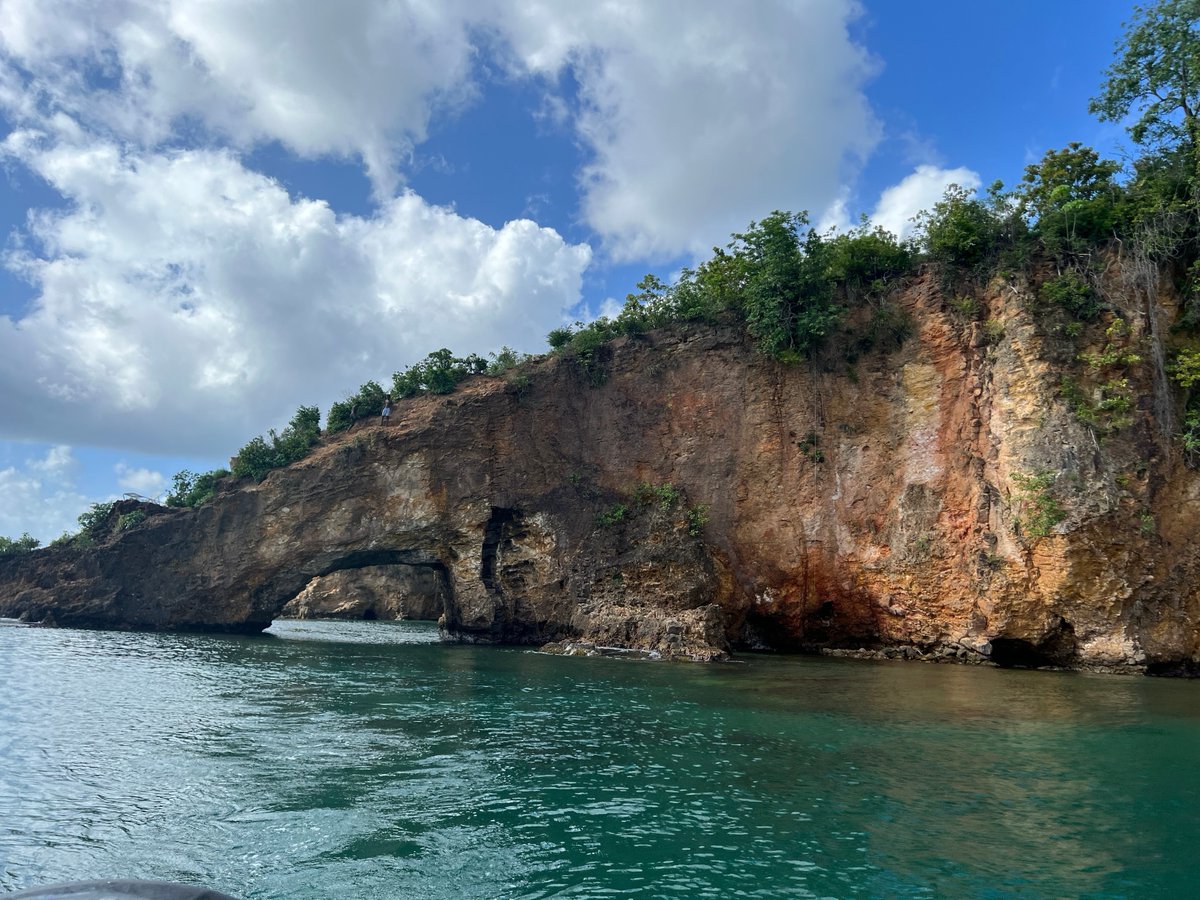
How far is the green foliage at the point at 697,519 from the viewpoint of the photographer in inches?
1123

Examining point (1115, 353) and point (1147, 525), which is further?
point (1115, 353)

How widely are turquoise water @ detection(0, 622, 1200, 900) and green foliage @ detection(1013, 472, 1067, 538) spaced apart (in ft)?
18.9

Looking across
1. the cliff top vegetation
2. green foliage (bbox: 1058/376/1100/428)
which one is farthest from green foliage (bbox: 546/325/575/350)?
green foliage (bbox: 1058/376/1100/428)

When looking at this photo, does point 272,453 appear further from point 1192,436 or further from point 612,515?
point 1192,436

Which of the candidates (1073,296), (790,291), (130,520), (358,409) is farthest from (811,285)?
(130,520)

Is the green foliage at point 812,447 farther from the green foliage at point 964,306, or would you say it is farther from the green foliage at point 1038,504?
the green foliage at point 1038,504

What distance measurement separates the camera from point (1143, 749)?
459 inches

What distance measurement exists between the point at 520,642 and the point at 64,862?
23.9 m

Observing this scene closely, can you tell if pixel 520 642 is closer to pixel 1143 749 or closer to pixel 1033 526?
pixel 1033 526

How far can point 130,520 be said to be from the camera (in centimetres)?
3300

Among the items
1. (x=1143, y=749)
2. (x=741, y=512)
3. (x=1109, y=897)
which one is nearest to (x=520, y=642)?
(x=741, y=512)

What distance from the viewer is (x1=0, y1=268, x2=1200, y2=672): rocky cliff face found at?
22391 mm

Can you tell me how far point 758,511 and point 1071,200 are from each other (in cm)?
1505

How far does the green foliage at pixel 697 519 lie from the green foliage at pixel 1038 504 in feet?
34.8
